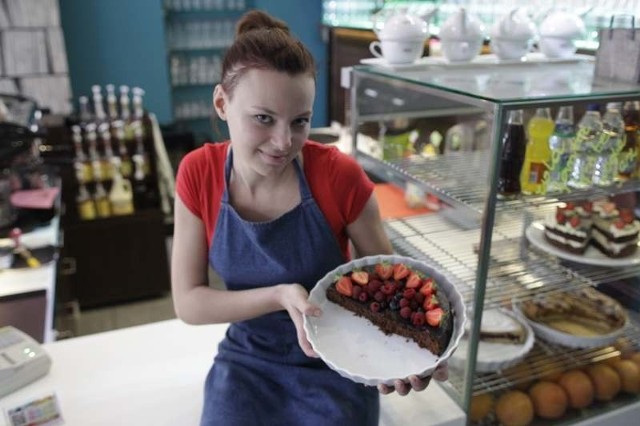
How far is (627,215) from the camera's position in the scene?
1.68 metres

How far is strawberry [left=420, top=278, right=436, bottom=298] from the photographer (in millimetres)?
1113

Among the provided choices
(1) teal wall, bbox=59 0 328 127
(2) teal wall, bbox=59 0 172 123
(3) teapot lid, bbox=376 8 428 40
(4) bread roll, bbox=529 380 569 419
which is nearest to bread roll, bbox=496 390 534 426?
(4) bread roll, bbox=529 380 569 419

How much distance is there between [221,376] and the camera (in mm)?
1192

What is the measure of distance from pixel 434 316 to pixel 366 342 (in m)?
0.15

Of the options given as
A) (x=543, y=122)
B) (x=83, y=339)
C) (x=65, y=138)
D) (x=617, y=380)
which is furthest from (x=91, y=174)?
(x=617, y=380)

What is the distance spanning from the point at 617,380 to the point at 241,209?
1.18 metres

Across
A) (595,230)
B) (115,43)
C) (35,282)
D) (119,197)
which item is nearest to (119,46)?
(115,43)

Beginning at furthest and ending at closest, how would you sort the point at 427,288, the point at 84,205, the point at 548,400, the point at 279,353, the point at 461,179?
the point at 84,205
the point at 461,179
the point at 548,400
the point at 279,353
the point at 427,288

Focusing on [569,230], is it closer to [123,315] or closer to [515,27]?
[515,27]

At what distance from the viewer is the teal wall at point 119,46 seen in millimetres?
4320

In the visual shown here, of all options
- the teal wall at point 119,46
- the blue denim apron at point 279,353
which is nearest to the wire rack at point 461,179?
the blue denim apron at point 279,353

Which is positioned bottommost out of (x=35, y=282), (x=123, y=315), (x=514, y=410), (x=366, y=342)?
(x=123, y=315)

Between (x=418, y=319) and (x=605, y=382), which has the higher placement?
(x=418, y=319)

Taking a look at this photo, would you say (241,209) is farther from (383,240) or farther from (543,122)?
(543,122)
